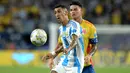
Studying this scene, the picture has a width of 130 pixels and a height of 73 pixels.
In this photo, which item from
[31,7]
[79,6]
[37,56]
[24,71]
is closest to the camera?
[79,6]

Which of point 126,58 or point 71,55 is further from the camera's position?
point 126,58

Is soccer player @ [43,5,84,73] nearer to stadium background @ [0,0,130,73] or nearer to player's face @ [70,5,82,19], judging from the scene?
player's face @ [70,5,82,19]

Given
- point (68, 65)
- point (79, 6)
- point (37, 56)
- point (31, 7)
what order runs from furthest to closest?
point (31, 7) < point (37, 56) < point (79, 6) < point (68, 65)

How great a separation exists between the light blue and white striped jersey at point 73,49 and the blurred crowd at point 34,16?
1425cm

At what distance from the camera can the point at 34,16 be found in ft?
85.5

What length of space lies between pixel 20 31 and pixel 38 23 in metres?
1.11

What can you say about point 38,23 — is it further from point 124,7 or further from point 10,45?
point 124,7

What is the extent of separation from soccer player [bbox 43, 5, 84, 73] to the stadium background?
9.85 metres

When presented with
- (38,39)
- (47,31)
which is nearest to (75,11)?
(38,39)

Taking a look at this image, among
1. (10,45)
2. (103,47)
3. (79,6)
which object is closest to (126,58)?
(103,47)

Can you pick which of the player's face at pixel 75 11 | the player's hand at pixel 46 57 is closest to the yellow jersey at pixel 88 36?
the player's face at pixel 75 11

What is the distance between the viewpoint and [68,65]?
9.15 metres

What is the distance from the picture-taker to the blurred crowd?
23922 millimetres

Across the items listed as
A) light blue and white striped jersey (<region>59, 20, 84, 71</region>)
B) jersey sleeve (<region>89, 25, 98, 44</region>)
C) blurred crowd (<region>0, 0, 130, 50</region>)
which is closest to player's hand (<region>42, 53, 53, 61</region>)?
light blue and white striped jersey (<region>59, 20, 84, 71</region>)
